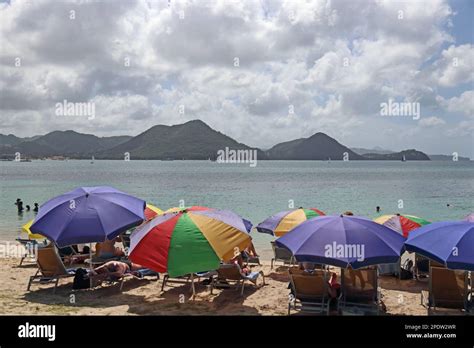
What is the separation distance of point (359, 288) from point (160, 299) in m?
4.02

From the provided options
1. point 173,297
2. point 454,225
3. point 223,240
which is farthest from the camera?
point 173,297

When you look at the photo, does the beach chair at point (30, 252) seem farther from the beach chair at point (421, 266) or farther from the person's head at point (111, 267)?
the beach chair at point (421, 266)

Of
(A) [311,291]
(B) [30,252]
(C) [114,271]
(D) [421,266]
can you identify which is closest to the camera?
(A) [311,291]

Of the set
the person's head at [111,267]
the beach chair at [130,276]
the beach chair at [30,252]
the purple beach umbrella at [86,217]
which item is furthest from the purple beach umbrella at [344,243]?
the beach chair at [30,252]

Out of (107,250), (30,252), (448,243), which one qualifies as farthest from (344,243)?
(30,252)

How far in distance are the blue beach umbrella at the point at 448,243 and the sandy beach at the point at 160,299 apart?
1.69m

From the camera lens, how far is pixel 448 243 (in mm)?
6770

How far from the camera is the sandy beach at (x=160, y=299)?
8086 mm

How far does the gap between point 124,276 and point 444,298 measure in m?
6.54

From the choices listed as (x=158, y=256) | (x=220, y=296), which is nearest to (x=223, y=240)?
(x=158, y=256)

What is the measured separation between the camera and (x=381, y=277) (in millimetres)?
11273

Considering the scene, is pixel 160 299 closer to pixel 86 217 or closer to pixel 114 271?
pixel 114 271
